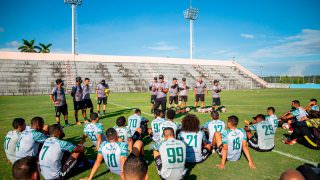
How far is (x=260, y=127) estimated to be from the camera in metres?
7.44

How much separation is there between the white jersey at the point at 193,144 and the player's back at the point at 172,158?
112 centimetres

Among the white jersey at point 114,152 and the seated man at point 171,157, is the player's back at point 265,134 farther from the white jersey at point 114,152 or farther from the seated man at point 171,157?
the white jersey at point 114,152

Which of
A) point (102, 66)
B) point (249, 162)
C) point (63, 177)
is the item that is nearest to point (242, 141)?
point (249, 162)

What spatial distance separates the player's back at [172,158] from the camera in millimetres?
5223

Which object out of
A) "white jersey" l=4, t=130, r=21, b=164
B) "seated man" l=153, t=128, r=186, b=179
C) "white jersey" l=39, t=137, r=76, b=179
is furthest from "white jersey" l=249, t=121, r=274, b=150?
"white jersey" l=4, t=130, r=21, b=164

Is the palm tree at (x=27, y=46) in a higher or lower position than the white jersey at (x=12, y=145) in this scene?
higher

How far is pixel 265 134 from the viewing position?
746 cm

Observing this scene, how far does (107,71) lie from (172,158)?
4416 centimetres

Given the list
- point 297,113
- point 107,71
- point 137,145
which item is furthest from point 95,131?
point 107,71

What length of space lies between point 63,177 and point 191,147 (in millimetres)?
3394

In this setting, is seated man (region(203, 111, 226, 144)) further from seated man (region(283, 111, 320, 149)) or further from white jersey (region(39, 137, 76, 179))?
white jersey (region(39, 137, 76, 179))

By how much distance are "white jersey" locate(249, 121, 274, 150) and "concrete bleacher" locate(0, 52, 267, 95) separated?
36174 millimetres

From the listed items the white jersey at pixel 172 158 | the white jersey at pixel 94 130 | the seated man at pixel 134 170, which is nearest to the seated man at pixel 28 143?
the white jersey at pixel 94 130

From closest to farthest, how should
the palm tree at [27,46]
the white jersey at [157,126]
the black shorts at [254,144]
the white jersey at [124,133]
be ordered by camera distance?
1. the white jersey at [124,133]
2. the black shorts at [254,144]
3. the white jersey at [157,126]
4. the palm tree at [27,46]
